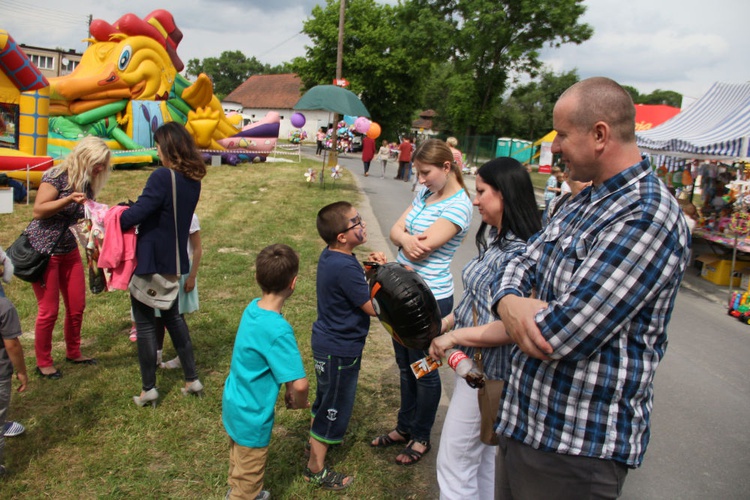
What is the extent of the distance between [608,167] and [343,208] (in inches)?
65.2

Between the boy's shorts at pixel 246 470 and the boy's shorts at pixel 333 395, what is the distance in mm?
435

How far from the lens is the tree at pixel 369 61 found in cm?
4331

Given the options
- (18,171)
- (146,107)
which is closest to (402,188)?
(146,107)

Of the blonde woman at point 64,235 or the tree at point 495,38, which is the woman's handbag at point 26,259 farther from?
the tree at point 495,38

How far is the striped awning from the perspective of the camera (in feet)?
28.5

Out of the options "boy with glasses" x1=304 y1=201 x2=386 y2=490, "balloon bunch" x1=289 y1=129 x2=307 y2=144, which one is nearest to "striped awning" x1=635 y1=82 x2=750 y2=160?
"boy with glasses" x1=304 y1=201 x2=386 y2=490

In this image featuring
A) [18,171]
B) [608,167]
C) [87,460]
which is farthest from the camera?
[18,171]

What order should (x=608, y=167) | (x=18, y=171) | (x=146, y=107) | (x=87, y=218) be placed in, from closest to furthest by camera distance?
(x=608, y=167) → (x=87, y=218) → (x=18, y=171) → (x=146, y=107)

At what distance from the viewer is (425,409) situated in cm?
329

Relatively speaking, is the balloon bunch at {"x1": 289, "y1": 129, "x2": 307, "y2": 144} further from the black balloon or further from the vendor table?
the black balloon

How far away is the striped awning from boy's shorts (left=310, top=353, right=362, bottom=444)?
8239mm

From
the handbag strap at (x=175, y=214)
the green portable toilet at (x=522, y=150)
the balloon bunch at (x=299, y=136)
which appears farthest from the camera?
the green portable toilet at (x=522, y=150)

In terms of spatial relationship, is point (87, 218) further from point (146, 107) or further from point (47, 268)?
point (146, 107)

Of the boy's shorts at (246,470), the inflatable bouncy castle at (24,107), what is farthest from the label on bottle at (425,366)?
the inflatable bouncy castle at (24,107)
